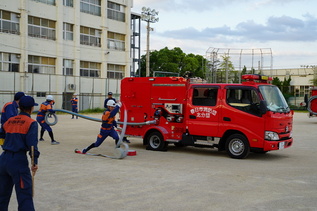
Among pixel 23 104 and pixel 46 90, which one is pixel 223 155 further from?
pixel 46 90

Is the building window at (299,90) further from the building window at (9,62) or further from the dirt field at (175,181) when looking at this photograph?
the dirt field at (175,181)

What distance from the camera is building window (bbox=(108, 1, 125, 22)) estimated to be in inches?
1855

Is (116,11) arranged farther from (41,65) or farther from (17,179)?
(17,179)

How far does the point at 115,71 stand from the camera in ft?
Result: 158

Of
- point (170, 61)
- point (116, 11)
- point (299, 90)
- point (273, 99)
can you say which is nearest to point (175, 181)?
point (273, 99)

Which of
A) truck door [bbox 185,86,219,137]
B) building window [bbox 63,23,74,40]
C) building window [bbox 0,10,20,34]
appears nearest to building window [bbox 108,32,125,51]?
building window [bbox 63,23,74,40]

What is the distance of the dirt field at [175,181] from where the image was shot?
708cm

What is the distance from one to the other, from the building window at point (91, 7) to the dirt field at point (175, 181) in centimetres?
3281

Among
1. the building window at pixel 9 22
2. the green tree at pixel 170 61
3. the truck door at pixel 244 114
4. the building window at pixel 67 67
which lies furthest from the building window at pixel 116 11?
the truck door at pixel 244 114

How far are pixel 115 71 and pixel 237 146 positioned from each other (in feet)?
121

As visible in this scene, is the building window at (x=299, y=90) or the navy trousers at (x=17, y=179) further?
the building window at (x=299, y=90)

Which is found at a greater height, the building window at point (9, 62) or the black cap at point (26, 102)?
the building window at point (9, 62)

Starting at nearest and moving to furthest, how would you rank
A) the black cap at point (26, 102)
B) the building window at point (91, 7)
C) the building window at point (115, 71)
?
the black cap at point (26, 102) → the building window at point (91, 7) → the building window at point (115, 71)

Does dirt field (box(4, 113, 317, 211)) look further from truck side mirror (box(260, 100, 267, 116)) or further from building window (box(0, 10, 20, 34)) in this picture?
building window (box(0, 10, 20, 34))
